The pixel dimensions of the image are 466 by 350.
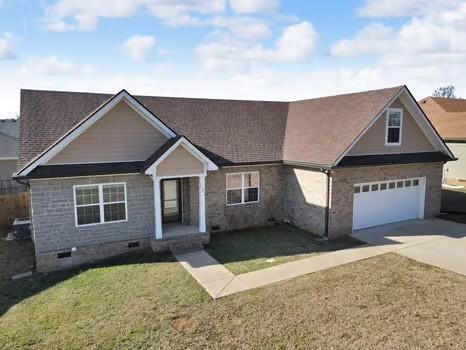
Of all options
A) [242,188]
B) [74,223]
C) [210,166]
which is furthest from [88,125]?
[242,188]

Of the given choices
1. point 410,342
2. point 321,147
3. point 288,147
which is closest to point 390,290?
point 410,342

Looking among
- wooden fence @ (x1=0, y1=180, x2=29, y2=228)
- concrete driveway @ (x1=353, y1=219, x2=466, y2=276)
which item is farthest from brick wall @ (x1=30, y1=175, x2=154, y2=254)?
concrete driveway @ (x1=353, y1=219, x2=466, y2=276)

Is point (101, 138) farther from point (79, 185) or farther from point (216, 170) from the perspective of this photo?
point (216, 170)

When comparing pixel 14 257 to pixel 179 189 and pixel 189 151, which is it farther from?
pixel 189 151

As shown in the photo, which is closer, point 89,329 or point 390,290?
point 89,329

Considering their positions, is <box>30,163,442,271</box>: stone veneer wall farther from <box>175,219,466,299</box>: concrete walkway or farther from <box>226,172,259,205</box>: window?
<box>175,219,466,299</box>: concrete walkway

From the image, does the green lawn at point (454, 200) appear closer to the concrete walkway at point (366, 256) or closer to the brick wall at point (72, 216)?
the concrete walkway at point (366, 256)
